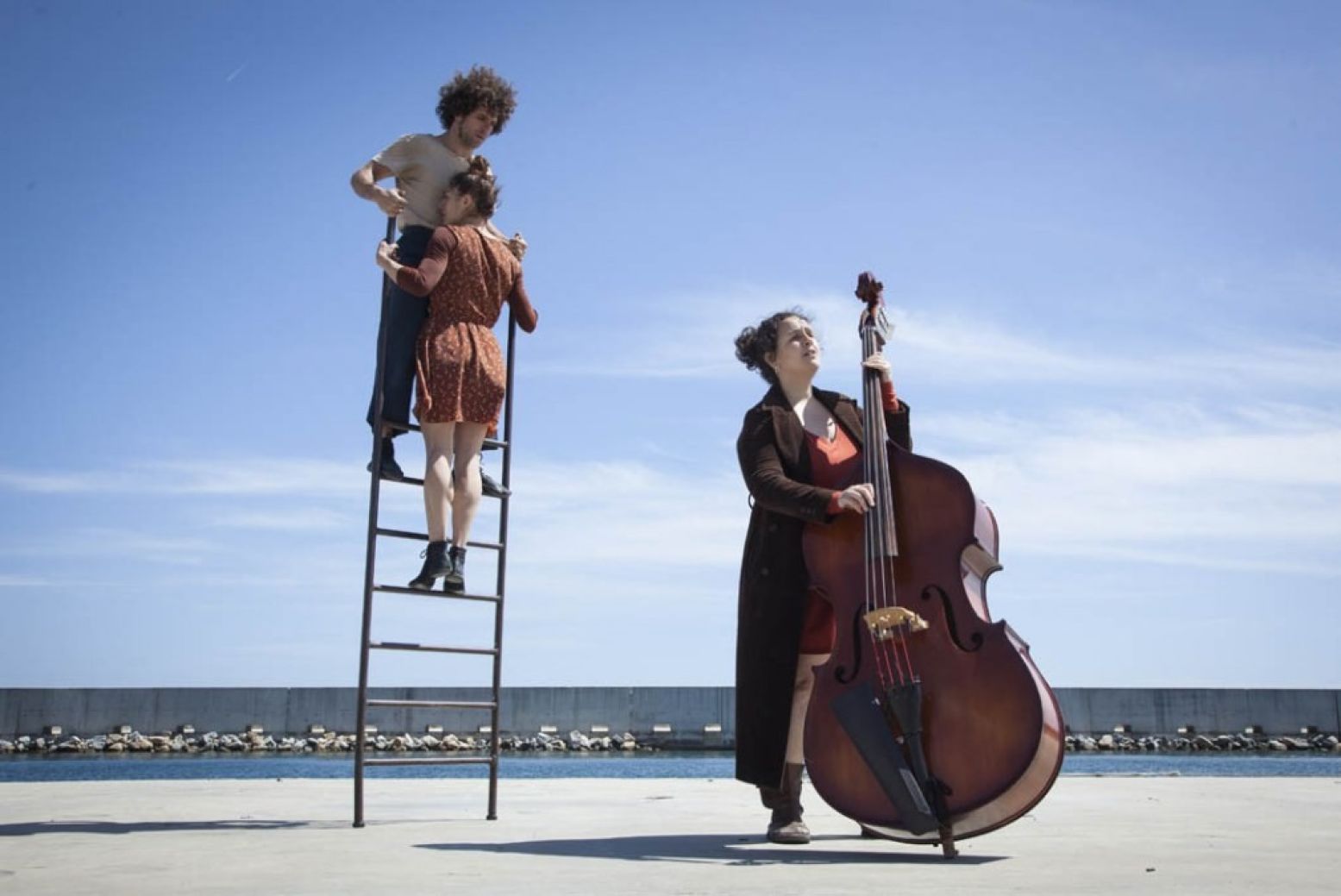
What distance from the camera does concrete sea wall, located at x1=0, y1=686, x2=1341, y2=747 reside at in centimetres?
3089

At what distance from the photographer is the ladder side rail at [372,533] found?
4.33 meters

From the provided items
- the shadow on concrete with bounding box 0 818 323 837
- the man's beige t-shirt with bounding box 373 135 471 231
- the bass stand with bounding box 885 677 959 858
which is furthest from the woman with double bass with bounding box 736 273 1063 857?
the shadow on concrete with bounding box 0 818 323 837

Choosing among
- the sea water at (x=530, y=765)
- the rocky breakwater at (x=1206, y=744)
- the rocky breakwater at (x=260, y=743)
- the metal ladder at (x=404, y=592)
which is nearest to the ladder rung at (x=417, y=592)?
the metal ladder at (x=404, y=592)

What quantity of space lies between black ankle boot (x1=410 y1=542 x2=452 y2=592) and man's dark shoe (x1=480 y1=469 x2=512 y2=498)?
34 centimetres

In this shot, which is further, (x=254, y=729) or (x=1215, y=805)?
(x=254, y=729)

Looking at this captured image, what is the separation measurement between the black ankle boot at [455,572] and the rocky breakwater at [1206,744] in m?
27.2

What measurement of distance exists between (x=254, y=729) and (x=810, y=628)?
30581mm

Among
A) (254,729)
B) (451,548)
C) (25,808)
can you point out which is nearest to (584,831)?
(451,548)

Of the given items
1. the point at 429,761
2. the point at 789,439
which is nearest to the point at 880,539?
the point at 789,439

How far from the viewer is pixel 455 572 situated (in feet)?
15.2

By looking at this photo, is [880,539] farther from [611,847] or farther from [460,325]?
[460,325]

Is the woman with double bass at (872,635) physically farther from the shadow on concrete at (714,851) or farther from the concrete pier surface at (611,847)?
the concrete pier surface at (611,847)

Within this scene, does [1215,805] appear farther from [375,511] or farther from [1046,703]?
[375,511]

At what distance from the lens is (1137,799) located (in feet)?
18.9
